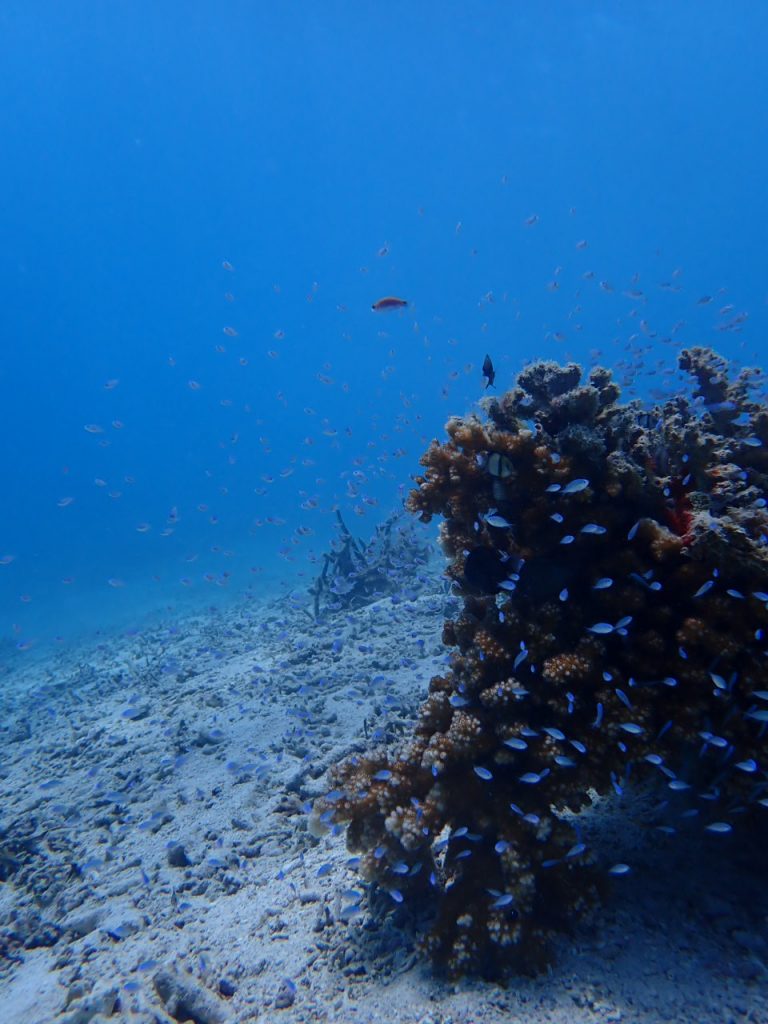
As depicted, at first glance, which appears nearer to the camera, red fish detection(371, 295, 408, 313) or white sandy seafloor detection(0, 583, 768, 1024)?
white sandy seafloor detection(0, 583, 768, 1024)

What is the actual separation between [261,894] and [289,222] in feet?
459

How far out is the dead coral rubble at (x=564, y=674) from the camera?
3.64 metres

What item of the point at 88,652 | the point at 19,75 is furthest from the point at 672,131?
the point at 88,652

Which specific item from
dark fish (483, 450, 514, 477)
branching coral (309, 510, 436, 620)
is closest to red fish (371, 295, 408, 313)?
dark fish (483, 450, 514, 477)

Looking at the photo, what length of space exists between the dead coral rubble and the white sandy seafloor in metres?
0.34

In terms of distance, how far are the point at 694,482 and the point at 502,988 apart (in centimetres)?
404

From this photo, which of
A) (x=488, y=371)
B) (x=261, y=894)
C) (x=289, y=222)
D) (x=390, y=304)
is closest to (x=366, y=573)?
(x=390, y=304)

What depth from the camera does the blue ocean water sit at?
226 feet

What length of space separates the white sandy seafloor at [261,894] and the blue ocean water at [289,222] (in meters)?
9.94

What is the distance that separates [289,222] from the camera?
123688 millimetres

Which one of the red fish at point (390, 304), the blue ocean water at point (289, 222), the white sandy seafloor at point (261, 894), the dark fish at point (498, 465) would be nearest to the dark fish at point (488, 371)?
the dark fish at point (498, 465)

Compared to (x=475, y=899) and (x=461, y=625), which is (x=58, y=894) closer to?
(x=475, y=899)

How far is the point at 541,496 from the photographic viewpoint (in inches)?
177

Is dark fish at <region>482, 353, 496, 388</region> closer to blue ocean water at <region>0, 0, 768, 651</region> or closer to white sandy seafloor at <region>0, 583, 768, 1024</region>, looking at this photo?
white sandy seafloor at <region>0, 583, 768, 1024</region>
